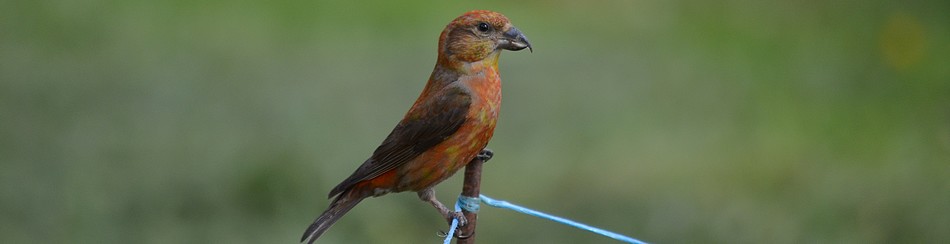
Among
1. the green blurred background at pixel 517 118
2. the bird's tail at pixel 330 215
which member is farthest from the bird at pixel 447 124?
the green blurred background at pixel 517 118

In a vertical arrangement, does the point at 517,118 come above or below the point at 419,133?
below

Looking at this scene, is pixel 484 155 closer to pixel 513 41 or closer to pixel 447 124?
pixel 447 124

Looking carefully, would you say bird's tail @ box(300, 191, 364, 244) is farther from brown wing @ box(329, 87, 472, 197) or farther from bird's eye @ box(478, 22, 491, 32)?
bird's eye @ box(478, 22, 491, 32)

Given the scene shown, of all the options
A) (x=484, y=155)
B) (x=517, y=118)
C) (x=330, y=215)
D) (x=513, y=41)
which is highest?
(x=513, y=41)

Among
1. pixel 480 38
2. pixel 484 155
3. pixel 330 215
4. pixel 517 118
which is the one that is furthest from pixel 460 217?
pixel 517 118

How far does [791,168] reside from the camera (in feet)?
19.7

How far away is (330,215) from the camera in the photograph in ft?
10.9

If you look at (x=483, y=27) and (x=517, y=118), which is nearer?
(x=483, y=27)

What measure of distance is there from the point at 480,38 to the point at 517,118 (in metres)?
2.59

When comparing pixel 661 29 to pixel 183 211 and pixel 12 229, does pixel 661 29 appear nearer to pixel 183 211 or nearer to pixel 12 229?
pixel 183 211

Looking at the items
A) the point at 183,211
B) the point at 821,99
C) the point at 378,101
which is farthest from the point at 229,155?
the point at 821,99

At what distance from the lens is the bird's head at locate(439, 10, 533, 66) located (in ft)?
11.2

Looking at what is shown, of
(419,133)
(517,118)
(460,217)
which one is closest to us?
(460,217)

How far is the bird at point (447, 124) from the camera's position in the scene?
3314 mm
